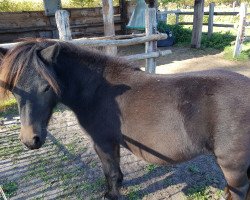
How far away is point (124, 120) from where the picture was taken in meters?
2.51

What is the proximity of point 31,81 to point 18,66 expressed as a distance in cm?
17

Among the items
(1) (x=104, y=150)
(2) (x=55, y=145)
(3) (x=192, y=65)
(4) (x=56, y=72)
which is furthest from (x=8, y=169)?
(3) (x=192, y=65)

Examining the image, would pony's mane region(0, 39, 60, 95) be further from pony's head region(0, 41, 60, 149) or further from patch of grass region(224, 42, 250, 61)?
patch of grass region(224, 42, 250, 61)

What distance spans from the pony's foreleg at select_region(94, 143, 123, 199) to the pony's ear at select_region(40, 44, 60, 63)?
1.09 metres

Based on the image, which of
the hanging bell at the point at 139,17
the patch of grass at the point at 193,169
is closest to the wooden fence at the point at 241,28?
the hanging bell at the point at 139,17

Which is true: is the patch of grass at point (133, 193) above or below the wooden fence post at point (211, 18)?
below

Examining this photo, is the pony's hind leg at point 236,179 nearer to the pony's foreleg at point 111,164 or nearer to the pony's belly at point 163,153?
the pony's belly at point 163,153

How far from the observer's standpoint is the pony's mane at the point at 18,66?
210 cm

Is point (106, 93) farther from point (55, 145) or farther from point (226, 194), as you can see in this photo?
point (55, 145)

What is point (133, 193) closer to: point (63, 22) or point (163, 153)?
point (163, 153)

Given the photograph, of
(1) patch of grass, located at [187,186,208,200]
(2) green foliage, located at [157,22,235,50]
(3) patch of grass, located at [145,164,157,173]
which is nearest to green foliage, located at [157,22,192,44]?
(2) green foliage, located at [157,22,235,50]

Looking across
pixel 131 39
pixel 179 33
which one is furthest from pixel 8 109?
pixel 179 33

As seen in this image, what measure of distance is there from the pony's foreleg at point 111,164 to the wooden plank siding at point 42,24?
31.1 feet

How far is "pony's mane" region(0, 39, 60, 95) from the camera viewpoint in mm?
2104
